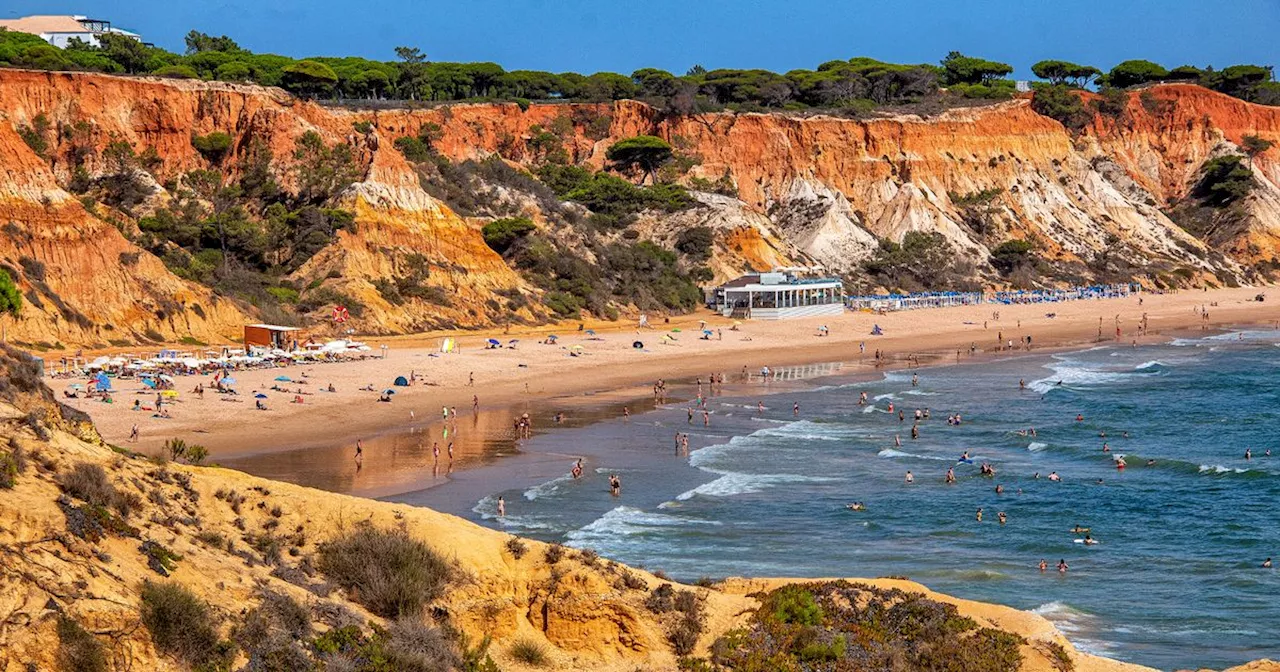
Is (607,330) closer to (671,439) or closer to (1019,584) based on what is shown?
(671,439)

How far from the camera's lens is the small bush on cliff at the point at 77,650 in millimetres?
10930

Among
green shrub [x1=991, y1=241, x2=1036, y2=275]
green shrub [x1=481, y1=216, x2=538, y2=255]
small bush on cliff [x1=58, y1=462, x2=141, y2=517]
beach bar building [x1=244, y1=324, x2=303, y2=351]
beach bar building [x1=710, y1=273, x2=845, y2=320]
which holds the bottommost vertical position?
small bush on cliff [x1=58, y1=462, x2=141, y2=517]

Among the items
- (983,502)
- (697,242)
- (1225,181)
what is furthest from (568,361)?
(1225,181)

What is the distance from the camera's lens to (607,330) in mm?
66625

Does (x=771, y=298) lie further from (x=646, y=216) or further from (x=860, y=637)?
(x=860, y=637)

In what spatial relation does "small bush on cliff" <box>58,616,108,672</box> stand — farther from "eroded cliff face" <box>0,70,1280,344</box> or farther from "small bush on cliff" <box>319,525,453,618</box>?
"eroded cliff face" <box>0,70,1280,344</box>

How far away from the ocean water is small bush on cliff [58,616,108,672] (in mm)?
13260

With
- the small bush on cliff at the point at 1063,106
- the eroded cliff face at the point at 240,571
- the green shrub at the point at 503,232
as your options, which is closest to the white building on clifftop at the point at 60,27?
the green shrub at the point at 503,232

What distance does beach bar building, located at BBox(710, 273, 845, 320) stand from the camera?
243 feet

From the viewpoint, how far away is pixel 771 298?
246 feet

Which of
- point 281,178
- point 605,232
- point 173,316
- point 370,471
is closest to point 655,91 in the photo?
point 605,232

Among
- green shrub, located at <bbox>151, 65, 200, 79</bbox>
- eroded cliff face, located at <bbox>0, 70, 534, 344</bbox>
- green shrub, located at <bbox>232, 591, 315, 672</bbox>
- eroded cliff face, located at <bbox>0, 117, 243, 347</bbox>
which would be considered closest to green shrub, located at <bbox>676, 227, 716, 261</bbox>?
eroded cliff face, located at <bbox>0, 70, 534, 344</bbox>

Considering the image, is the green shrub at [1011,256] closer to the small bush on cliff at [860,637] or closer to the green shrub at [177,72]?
the green shrub at [177,72]

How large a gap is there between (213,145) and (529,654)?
60801 mm
